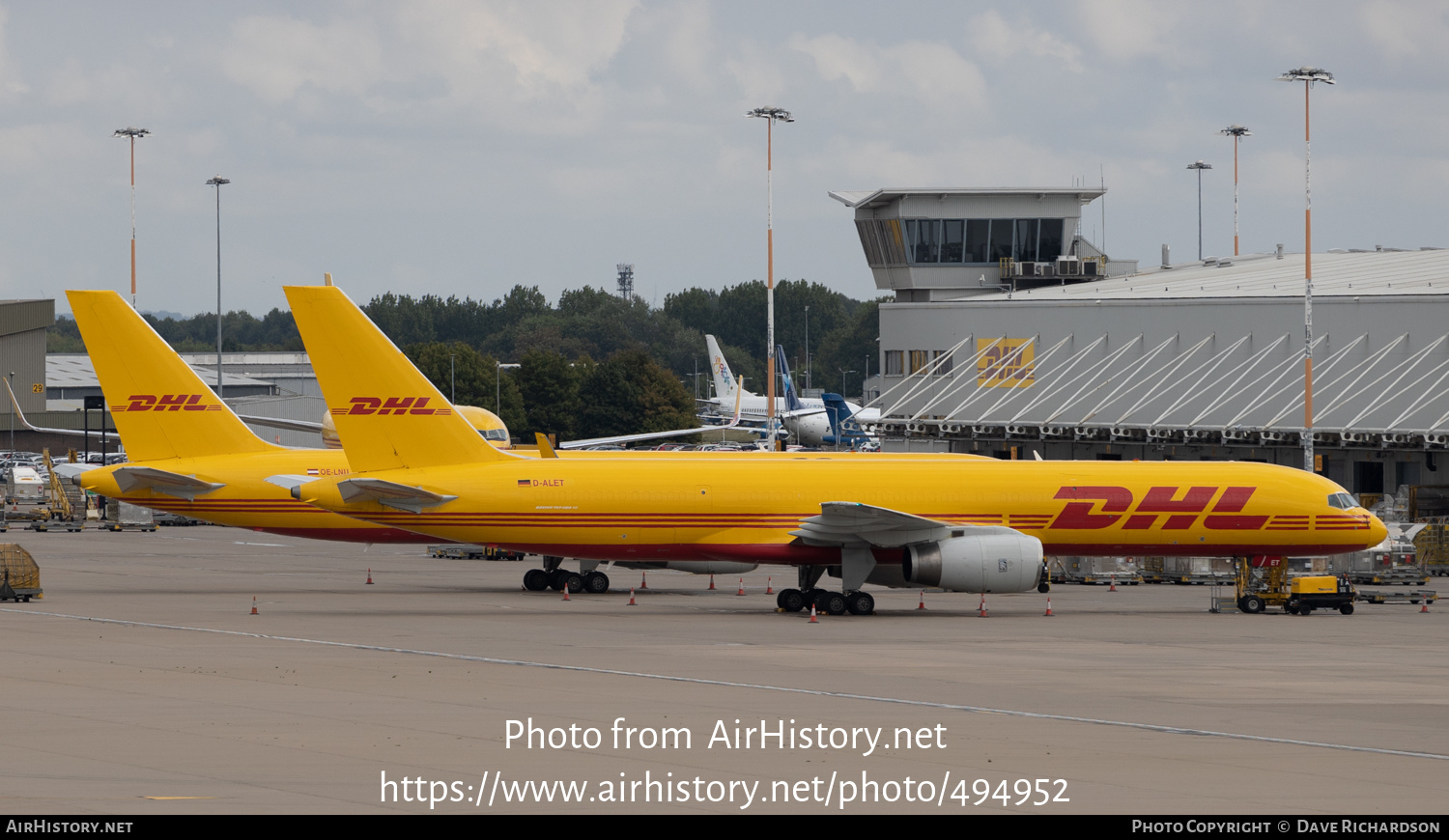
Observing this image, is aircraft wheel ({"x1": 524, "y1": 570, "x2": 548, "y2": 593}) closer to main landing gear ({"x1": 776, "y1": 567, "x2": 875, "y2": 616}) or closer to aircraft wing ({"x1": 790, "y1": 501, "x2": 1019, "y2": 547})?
main landing gear ({"x1": 776, "y1": 567, "x2": 875, "y2": 616})

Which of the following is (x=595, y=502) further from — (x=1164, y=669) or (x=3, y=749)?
(x=3, y=749)

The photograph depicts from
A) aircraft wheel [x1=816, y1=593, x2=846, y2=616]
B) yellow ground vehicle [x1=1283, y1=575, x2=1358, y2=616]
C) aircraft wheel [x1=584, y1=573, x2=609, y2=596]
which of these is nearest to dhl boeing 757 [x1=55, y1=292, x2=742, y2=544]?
aircraft wheel [x1=584, y1=573, x2=609, y2=596]

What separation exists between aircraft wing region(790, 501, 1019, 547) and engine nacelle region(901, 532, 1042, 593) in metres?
0.42

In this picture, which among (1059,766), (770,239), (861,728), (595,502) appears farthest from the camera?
(770,239)

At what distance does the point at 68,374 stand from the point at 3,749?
14310cm

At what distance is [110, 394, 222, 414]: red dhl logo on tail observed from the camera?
41938 mm

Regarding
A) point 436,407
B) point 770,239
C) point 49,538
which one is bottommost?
point 49,538

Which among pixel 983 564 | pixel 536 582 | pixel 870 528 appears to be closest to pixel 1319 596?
pixel 983 564

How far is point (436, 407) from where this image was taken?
121ft

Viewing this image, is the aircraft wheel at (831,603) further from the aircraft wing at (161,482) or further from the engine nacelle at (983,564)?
the aircraft wing at (161,482)

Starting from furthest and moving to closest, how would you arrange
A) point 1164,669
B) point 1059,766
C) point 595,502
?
point 595,502 < point 1164,669 < point 1059,766
